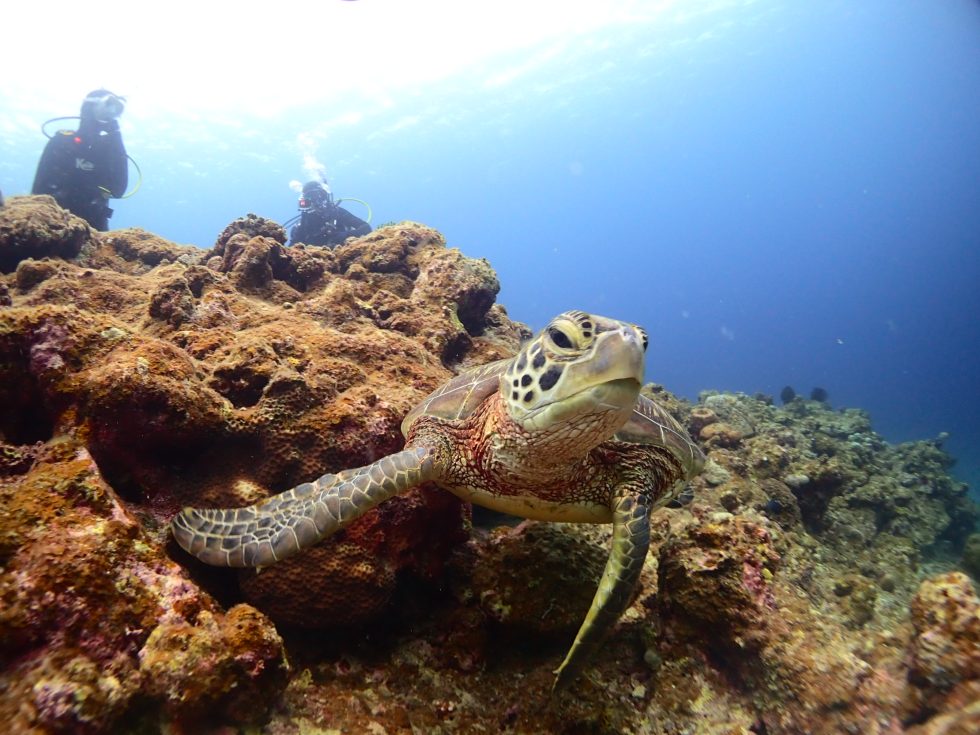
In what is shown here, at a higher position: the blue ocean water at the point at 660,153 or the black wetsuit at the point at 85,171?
the blue ocean water at the point at 660,153

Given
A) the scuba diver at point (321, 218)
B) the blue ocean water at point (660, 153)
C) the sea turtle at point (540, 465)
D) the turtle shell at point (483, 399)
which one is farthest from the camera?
the blue ocean water at point (660, 153)

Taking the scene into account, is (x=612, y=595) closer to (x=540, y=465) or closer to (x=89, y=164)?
(x=540, y=465)

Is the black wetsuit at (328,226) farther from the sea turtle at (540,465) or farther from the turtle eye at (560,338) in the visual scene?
the turtle eye at (560,338)

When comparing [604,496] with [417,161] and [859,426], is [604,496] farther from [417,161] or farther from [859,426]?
[417,161]

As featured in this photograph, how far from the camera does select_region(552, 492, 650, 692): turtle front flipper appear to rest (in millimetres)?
2303

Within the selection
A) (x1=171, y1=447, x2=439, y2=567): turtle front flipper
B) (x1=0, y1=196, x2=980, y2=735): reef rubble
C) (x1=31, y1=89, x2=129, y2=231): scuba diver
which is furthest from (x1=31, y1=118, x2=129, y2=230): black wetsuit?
(x1=171, y1=447, x2=439, y2=567): turtle front flipper

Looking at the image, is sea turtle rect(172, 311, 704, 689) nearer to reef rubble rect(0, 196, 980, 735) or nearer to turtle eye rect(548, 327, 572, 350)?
turtle eye rect(548, 327, 572, 350)

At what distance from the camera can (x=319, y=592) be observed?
2.54 m

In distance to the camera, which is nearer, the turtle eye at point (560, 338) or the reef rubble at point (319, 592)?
the reef rubble at point (319, 592)

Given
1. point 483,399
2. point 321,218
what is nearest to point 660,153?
point 321,218

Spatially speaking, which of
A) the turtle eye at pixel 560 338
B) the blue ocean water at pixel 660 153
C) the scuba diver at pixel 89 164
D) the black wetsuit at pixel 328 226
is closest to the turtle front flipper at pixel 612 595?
the turtle eye at pixel 560 338

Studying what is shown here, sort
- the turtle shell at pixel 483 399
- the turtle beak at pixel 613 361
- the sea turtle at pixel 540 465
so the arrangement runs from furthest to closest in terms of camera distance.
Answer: the turtle shell at pixel 483 399 → the sea turtle at pixel 540 465 → the turtle beak at pixel 613 361

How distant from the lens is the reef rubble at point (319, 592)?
5.45 ft

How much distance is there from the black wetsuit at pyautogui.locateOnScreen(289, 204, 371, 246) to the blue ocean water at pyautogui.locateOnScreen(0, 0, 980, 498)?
120 ft
